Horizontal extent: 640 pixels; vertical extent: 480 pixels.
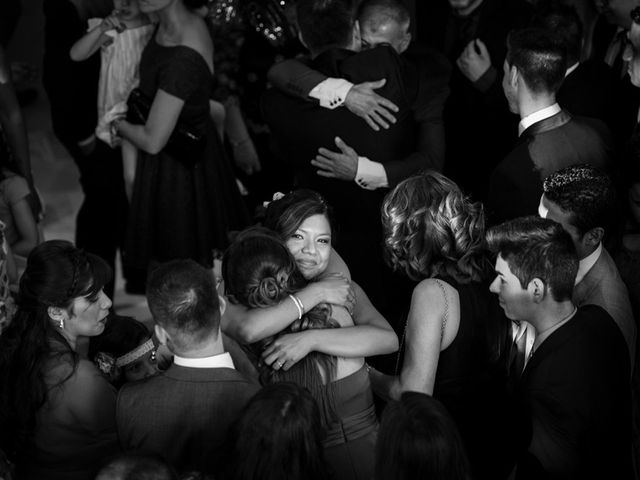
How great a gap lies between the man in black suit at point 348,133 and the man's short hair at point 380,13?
57 mm

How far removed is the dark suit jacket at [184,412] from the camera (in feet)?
7.31

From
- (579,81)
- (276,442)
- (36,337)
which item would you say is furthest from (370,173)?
(276,442)

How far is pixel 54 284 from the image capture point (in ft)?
8.47

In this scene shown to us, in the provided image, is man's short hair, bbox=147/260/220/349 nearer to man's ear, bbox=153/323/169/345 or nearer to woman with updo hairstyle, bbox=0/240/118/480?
man's ear, bbox=153/323/169/345

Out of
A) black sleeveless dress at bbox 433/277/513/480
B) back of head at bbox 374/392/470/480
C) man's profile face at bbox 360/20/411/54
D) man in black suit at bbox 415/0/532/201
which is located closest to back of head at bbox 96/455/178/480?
back of head at bbox 374/392/470/480

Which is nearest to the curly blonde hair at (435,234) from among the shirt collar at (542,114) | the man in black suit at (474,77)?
the shirt collar at (542,114)

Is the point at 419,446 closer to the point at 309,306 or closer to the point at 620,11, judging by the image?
the point at 309,306

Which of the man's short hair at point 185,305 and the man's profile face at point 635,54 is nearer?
the man's short hair at point 185,305

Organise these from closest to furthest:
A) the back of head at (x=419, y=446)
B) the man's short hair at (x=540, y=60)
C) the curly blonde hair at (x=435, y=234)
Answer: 1. the back of head at (x=419, y=446)
2. the curly blonde hair at (x=435, y=234)
3. the man's short hair at (x=540, y=60)

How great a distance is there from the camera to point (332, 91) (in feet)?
10.8

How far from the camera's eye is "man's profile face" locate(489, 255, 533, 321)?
7.96 feet

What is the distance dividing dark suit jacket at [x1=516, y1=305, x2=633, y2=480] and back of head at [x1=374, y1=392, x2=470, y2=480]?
0.61 m

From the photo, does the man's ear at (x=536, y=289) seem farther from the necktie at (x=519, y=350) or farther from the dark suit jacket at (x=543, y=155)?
the dark suit jacket at (x=543, y=155)

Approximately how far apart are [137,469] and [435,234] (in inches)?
43.5
